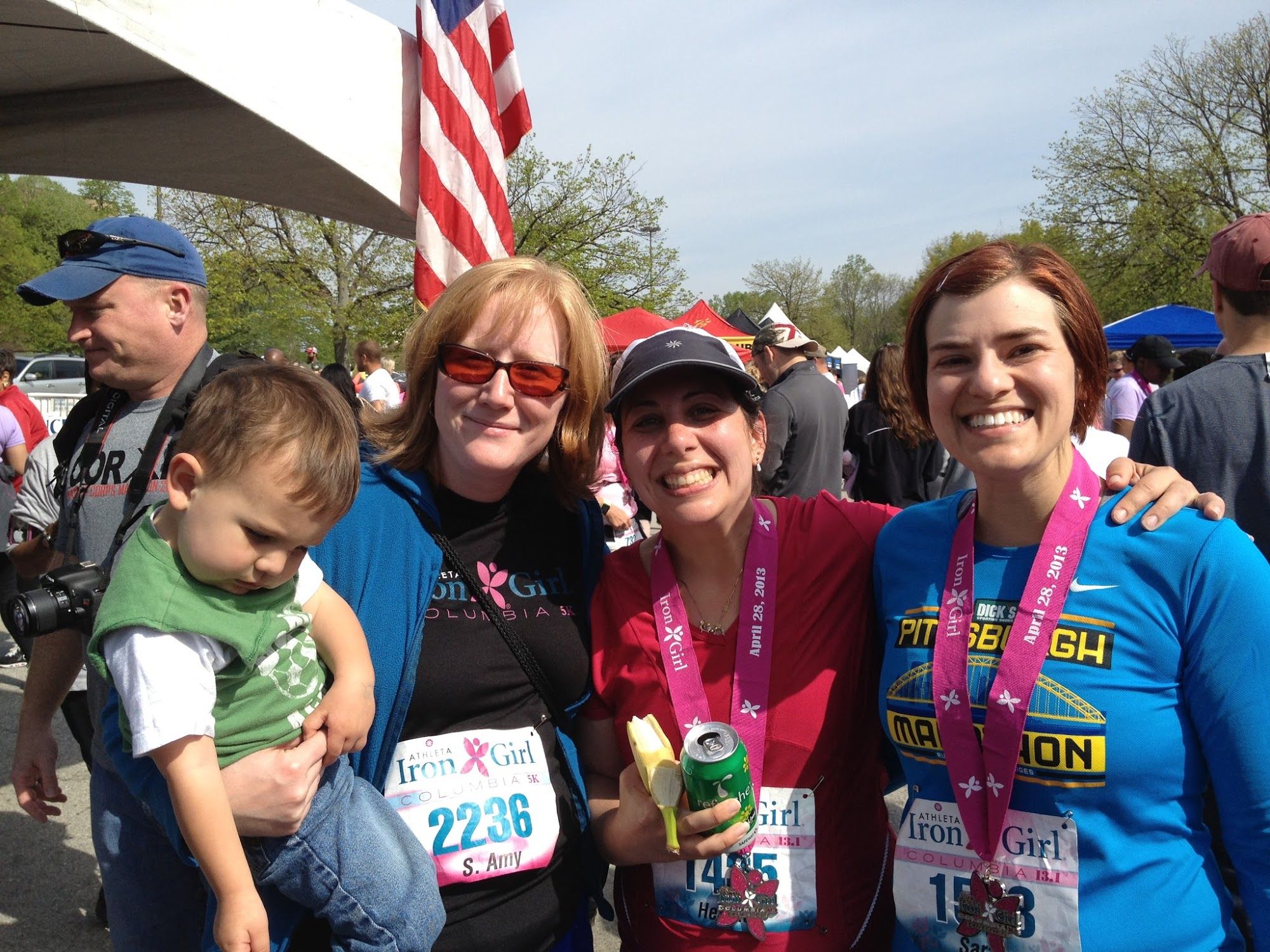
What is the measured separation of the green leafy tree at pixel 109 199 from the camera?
99.6 feet

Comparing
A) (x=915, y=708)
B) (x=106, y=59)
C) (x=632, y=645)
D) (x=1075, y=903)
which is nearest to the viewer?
(x=1075, y=903)

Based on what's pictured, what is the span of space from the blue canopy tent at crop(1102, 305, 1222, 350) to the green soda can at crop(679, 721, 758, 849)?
16.6 meters

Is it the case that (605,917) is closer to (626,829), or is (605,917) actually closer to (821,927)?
(626,829)

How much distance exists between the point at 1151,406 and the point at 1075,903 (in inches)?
82.8

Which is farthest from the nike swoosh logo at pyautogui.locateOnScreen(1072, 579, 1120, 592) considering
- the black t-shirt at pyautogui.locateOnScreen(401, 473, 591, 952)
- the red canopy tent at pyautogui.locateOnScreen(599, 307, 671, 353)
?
the red canopy tent at pyautogui.locateOnScreen(599, 307, 671, 353)

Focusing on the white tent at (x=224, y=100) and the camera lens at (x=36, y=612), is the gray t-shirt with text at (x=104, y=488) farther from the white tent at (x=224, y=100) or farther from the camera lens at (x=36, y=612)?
the white tent at (x=224, y=100)

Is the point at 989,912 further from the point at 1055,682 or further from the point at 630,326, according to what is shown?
the point at 630,326

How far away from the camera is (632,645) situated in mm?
2041

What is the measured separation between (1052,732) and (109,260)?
2.56 metres

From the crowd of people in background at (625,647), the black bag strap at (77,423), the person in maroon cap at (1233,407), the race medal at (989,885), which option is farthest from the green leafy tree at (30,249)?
the race medal at (989,885)

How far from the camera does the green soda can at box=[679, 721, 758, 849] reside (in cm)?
157

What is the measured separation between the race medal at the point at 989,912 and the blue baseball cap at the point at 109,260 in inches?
94.4

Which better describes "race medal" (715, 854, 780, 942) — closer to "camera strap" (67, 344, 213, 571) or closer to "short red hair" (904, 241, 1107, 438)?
"short red hair" (904, 241, 1107, 438)

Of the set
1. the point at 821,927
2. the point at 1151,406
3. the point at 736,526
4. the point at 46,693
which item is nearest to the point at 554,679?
the point at 736,526
